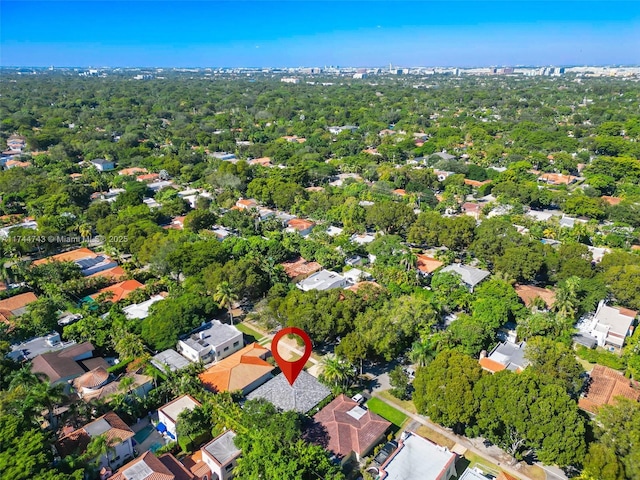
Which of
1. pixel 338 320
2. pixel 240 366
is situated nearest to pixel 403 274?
pixel 338 320

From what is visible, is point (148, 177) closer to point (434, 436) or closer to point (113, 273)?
point (113, 273)

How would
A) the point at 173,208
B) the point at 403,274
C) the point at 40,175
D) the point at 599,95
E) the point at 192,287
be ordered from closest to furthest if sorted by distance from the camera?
the point at 192,287 → the point at 403,274 → the point at 173,208 → the point at 40,175 → the point at 599,95

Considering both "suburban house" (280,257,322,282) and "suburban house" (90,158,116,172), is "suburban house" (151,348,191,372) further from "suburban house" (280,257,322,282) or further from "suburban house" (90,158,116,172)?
"suburban house" (90,158,116,172)

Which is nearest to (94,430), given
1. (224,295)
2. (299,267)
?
(224,295)

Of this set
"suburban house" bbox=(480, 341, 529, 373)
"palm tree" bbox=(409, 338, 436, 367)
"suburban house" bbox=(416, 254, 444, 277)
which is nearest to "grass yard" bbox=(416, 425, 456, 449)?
"palm tree" bbox=(409, 338, 436, 367)

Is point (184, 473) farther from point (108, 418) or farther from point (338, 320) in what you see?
point (338, 320)

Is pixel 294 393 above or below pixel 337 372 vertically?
below

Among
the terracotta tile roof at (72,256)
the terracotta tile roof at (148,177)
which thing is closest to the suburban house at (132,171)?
the terracotta tile roof at (148,177)
